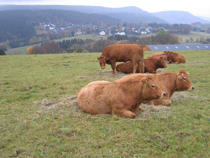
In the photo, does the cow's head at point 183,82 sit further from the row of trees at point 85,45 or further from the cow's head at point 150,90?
the row of trees at point 85,45

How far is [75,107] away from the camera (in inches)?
286

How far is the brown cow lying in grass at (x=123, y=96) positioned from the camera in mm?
6203

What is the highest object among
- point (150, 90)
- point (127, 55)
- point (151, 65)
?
point (150, 90)

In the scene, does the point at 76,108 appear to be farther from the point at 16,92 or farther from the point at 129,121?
the point at 16,92

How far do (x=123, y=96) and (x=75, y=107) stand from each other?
1.97 metres

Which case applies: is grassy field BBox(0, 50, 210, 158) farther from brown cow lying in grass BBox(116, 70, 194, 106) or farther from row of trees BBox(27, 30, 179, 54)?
row of trees BBox(27, 30, 179, 54)

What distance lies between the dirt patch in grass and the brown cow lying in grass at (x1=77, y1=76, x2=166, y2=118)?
368mm

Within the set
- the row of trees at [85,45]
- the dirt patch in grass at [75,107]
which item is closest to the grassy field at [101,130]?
the dirt patch in grass at [75,107]

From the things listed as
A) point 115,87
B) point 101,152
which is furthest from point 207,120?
point 101,152

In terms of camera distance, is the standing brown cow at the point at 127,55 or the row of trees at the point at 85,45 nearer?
the standing brown cow at the point at 127,55

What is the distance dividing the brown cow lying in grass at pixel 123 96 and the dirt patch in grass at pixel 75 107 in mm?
368

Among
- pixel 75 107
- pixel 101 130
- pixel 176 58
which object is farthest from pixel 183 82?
pixel 176 58

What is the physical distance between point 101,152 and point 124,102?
2.21 m

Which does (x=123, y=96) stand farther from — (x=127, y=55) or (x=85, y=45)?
(x=85, y=45)
